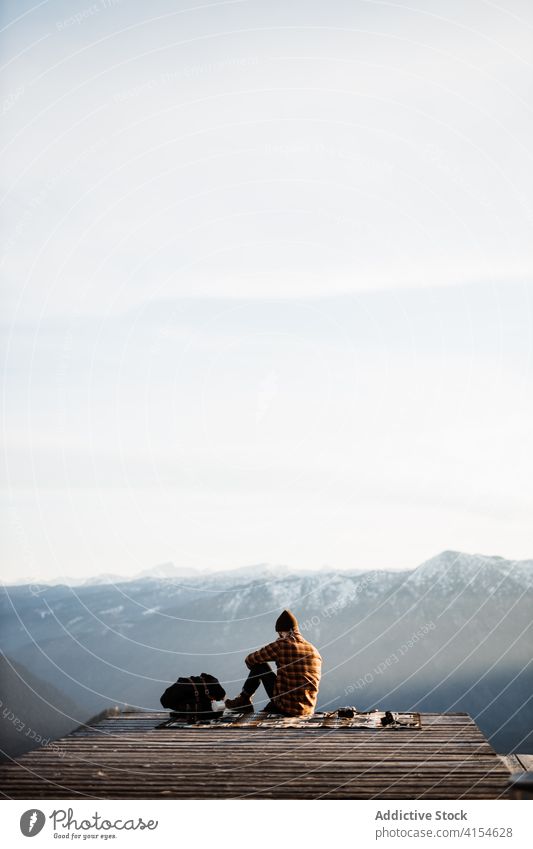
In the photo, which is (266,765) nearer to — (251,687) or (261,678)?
(261,678)

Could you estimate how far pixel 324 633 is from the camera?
137 ft

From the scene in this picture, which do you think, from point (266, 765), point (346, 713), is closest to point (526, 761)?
point (266, 765)

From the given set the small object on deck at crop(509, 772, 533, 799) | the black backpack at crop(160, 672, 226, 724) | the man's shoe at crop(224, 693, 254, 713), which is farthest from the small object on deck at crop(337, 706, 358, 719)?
the small object on deck at crop(509, 772, 533, 799)

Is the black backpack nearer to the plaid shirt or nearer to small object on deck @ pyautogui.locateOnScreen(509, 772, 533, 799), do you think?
the plaid shirt

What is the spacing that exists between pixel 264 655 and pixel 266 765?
8.42 ft

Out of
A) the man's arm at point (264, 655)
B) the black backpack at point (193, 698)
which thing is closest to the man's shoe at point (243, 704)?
the black backpack at point (193, 698)

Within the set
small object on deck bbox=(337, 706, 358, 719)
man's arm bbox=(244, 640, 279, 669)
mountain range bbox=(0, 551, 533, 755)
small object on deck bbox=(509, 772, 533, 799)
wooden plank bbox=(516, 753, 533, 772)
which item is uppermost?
mountain range bbox=(0, 551, 533, 755)

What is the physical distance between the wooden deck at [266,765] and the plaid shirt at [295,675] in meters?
0.64

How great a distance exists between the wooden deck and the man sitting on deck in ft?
2.11

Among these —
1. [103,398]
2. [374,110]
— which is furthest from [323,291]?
[374,110]

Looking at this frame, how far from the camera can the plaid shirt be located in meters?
10.4

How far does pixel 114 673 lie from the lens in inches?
1729

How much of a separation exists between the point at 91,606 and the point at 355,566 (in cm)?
890
